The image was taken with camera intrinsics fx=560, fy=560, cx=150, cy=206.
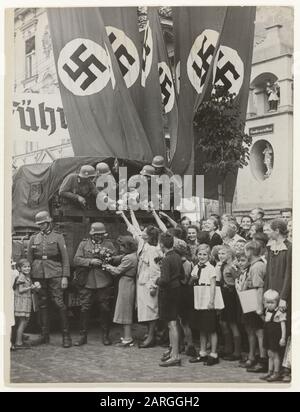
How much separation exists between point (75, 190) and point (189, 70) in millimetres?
1393

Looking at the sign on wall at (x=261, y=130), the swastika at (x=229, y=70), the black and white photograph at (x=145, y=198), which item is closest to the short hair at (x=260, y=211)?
the black and white photograph at (x=145, y=198)

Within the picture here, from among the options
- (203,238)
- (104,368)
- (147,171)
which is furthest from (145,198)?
(104,368)

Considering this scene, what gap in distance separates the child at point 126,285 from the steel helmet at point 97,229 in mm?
172

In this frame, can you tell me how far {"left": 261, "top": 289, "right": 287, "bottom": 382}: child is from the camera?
4.39m

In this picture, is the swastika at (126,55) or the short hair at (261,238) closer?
the short hair at (261,238)

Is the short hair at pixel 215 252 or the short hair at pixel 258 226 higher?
the short hair at pixel 258 226

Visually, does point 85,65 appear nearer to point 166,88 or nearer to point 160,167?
point 166,88

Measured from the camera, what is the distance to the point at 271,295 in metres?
4.43

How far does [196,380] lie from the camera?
14.4ft

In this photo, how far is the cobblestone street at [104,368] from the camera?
4.41 m

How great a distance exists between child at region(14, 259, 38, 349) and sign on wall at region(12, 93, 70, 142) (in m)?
1.04

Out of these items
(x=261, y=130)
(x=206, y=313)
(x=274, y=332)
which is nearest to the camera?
(x=274, y=332)

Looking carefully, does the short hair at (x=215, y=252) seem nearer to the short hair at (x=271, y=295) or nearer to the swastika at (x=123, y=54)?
the short hair at (x=271, y=295)
